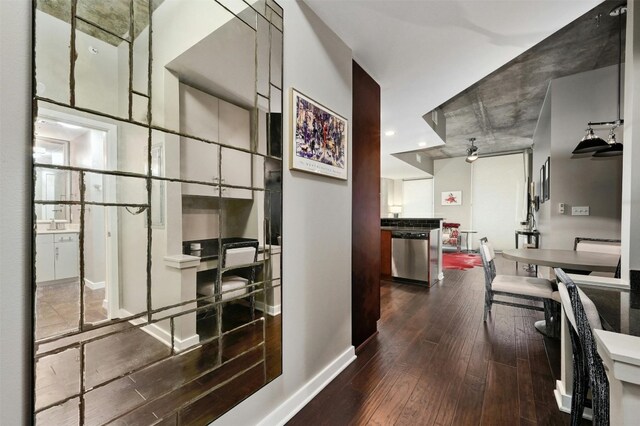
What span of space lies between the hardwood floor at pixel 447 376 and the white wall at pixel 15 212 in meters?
1.38

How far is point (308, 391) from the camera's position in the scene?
1837mm

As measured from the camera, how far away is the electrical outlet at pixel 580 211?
11.7ft

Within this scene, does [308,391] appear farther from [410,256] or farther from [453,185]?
[453,185]

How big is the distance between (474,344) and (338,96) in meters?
2.61

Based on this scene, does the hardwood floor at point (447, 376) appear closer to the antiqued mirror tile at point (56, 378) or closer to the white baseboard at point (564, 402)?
the white baseboard at point (564, 402)

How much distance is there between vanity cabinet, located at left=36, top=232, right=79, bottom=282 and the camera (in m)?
0.82

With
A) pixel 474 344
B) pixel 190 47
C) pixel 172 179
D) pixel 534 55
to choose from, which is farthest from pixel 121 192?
pixel 534 55

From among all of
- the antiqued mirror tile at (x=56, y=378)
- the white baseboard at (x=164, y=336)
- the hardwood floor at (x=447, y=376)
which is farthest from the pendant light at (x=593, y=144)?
the antiqued mirror tile at (x=56, y=378)

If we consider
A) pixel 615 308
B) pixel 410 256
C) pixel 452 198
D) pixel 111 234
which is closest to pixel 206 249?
pixel 111 234

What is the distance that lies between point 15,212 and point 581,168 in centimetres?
527

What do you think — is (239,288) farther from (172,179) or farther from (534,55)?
(534,55)

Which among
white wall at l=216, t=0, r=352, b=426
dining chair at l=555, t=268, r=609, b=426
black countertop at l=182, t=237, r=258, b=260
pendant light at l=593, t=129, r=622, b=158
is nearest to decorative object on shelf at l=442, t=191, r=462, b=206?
pendant light at l=593, t=129, r=622, b=158

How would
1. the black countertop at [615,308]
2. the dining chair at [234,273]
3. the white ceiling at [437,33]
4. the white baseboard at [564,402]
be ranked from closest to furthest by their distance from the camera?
1. the black countertop at [615,308]
2. the dining chair at [234,273]
3. the white baseboard at [564,402]
4. the white ceiling at [437,33]

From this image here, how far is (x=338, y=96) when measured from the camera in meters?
2.21
